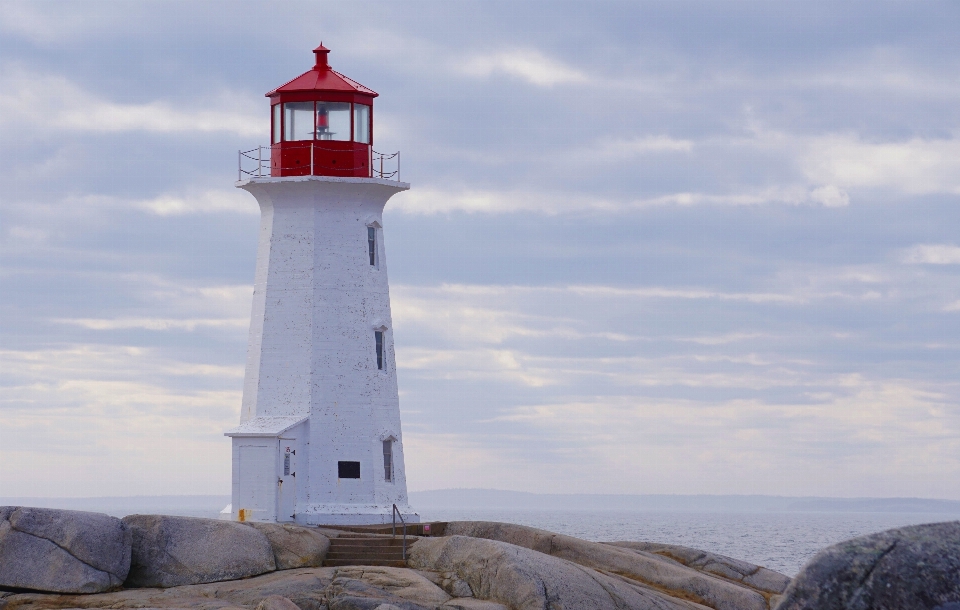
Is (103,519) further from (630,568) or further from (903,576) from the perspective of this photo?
(903,576)

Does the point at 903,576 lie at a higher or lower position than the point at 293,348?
lower

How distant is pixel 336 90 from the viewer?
88.0 feet

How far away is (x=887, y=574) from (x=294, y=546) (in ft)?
39.9

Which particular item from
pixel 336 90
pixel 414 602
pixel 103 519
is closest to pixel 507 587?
pixel 414 602

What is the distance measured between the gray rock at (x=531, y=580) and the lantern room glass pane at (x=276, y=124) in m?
10.4

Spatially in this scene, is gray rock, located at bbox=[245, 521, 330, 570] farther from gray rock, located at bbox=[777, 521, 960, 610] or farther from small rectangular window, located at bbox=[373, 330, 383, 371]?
gray rock, located at bbox=[777, 521, 960, 610]

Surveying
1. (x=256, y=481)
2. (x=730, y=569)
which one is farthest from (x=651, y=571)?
(x=256, y=481)

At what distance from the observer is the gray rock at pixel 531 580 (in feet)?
61.5

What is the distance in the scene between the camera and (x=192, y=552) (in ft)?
66.3

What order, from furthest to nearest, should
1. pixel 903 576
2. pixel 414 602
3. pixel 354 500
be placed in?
pixel 354 500, pixel 414 602, pixel 903 576

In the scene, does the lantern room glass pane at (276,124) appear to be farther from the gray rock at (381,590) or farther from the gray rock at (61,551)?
the gray rock at (381,590)

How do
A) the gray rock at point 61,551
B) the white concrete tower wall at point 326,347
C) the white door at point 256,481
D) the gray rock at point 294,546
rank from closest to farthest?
the gray rock at point 61,551
the gray rock at point 294,546
the white door at point 256,481
the white concrete tower wall at point 326,347

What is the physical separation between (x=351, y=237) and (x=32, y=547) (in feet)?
33.0

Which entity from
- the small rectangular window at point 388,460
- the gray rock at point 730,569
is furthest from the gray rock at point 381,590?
the small rectangular window at point 388,460
